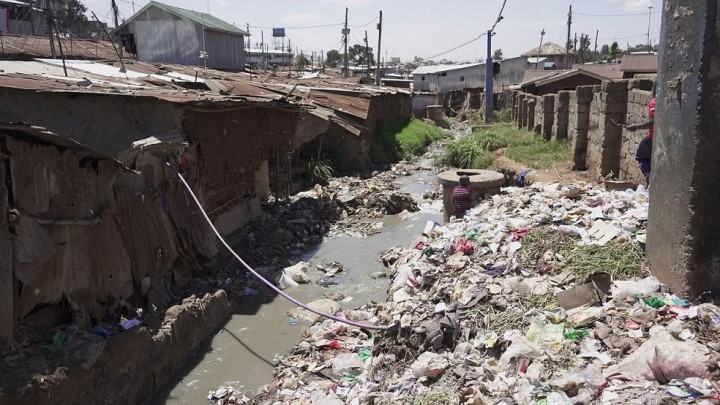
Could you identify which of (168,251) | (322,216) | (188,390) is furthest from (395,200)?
(188,390)

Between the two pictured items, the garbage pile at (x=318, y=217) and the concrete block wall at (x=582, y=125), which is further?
the concrete block wall at (x=582, y=125)

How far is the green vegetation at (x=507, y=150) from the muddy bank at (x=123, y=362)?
27.5 feet

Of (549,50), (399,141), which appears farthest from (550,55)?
(399,141)

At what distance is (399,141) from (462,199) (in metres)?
12.5

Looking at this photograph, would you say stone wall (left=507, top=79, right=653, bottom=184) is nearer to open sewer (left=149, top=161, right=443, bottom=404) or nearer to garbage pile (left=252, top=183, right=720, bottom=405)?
garbage pile (left=252, top=183, right=720, bottom=405)

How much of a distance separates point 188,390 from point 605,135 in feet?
24.6

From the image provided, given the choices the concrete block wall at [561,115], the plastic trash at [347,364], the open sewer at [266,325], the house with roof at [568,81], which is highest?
the house with roof at [568,81]

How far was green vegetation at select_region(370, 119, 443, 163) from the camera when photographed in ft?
63.1

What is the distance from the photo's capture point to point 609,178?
930 centimetres

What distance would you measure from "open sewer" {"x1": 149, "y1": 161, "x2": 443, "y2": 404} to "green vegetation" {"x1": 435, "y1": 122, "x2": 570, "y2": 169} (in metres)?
3.78

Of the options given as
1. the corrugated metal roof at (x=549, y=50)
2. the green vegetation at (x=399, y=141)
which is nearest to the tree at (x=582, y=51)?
the corrugated metal roof at (x=549, y=50)

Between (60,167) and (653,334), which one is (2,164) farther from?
(653,334)

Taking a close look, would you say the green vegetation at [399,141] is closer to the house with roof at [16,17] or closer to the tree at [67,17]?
the tree at [67,17]

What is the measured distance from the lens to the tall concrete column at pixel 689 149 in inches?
157
